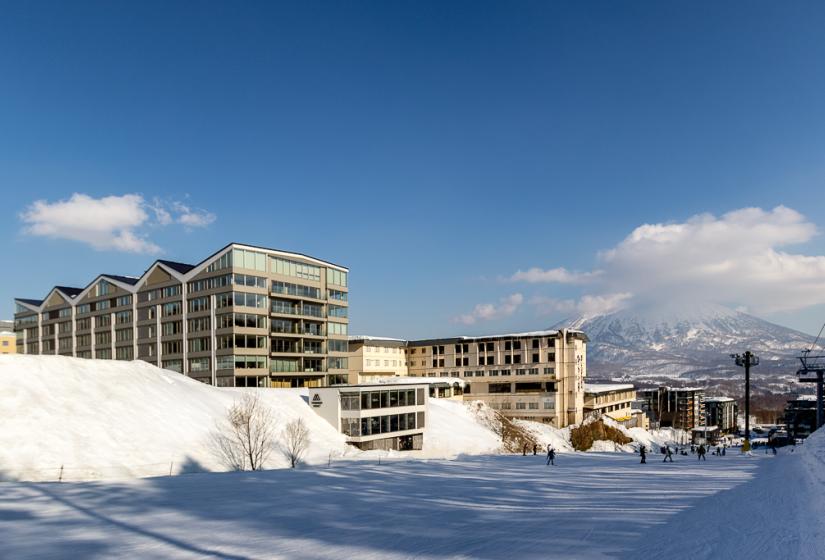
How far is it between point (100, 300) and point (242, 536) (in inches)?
3511

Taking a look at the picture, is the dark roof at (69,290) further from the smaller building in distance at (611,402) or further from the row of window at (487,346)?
the smaller building in distance at (611,402)

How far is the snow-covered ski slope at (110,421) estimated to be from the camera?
32125 mm

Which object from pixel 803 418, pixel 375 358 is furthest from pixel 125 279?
pixel 803 418

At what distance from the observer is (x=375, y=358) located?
99688 mm

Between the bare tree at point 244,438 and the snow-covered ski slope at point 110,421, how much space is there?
36.4 inches

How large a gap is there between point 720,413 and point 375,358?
14623 cm

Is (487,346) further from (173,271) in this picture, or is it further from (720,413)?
(720,413)

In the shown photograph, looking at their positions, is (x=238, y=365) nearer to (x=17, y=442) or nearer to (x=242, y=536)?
(x=17, y=442)

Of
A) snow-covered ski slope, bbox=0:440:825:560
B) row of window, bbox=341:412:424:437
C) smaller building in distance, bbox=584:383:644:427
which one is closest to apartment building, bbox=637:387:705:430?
smaller building in distance, bbox=584:383:644:427

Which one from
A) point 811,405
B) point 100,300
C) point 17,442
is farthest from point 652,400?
point 17,442

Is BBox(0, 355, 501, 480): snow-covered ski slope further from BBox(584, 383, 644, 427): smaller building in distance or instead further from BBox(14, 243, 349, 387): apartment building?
BBox(584, 383, 644, 427): smaller building in distance

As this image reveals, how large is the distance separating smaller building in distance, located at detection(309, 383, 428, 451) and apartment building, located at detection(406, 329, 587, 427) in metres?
38.8

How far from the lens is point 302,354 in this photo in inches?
2955

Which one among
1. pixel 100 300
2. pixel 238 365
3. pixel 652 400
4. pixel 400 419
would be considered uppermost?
pixel 100 300
